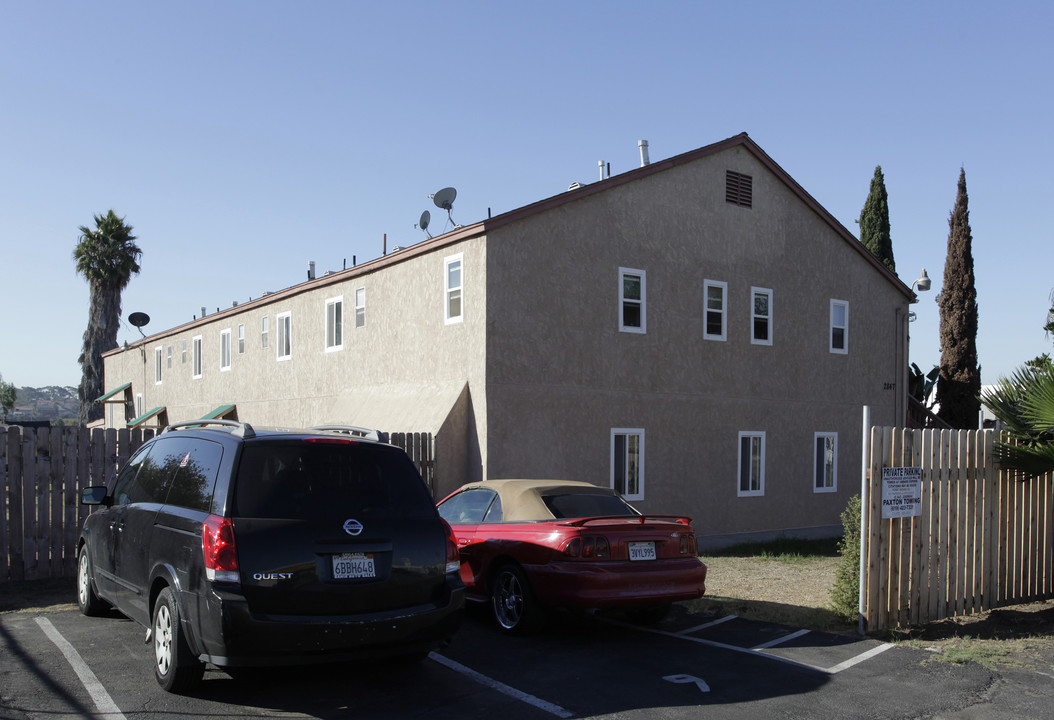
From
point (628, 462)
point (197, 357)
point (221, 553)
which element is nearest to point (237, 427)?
point (221, 553)

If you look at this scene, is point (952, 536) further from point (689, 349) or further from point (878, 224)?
point (878, 224)

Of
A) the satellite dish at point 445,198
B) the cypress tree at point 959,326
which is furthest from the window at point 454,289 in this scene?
the cypress tree at point 959,326

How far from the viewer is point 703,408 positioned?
1872 centimetres

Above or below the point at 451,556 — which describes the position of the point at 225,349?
above

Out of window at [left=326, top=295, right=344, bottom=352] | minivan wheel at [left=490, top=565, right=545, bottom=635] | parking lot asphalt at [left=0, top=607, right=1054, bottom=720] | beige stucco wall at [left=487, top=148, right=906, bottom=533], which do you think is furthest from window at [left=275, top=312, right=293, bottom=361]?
minivan wheel at [left=490, top=565, right=545, bottom=635]

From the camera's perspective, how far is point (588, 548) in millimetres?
8133

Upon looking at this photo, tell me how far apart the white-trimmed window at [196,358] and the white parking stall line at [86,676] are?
21016 mm

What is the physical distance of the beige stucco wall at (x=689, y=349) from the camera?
53.4 ft

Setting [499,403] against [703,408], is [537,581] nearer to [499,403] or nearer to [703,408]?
[499,403]

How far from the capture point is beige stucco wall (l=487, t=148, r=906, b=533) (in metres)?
16.3

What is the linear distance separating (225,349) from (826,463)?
55.9 feet

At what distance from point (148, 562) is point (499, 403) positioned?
30.6 ft

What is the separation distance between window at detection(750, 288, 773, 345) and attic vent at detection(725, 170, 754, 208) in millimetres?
1976

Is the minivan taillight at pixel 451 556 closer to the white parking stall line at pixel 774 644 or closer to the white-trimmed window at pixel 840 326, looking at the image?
the white parking stall line at pixel 774 644
